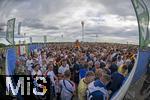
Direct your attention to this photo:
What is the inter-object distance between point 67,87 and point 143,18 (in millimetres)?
966

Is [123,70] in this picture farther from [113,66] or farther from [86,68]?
[86,68]

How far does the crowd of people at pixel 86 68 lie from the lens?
7.64 m

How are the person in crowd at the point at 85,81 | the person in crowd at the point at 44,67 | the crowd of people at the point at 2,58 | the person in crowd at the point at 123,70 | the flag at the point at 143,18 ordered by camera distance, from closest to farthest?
the flag at the point at 143,18
the person in crowd at the point at 123,70
the person in crowd at the point at 85,81
the person in crowd at the point at 44,67
the crowd of people at the point at 2,58

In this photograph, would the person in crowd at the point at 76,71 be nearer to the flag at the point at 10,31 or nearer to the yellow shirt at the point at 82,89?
the yellow shirt at the point at 82,89

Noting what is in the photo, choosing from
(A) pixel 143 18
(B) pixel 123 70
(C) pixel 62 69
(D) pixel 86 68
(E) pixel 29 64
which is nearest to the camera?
(A) pixel 143 18

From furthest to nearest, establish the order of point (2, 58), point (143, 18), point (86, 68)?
point (2, 58) → point (86, 68) → point (143, 18)

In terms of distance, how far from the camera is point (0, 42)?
817cm

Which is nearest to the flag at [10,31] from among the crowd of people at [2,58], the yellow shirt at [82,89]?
the crowd of people at [2,58]

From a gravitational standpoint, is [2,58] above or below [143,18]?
below

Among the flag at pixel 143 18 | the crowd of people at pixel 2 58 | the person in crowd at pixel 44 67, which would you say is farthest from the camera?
the crowd of people at pixel 2 58

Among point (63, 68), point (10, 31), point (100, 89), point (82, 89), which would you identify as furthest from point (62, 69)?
point (10, 31)

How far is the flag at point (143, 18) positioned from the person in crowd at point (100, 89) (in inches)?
19.1

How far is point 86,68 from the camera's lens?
304 inches

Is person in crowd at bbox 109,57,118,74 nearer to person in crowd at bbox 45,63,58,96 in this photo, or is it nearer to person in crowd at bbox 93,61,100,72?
person in crowd at bbox 93,61,100,72
